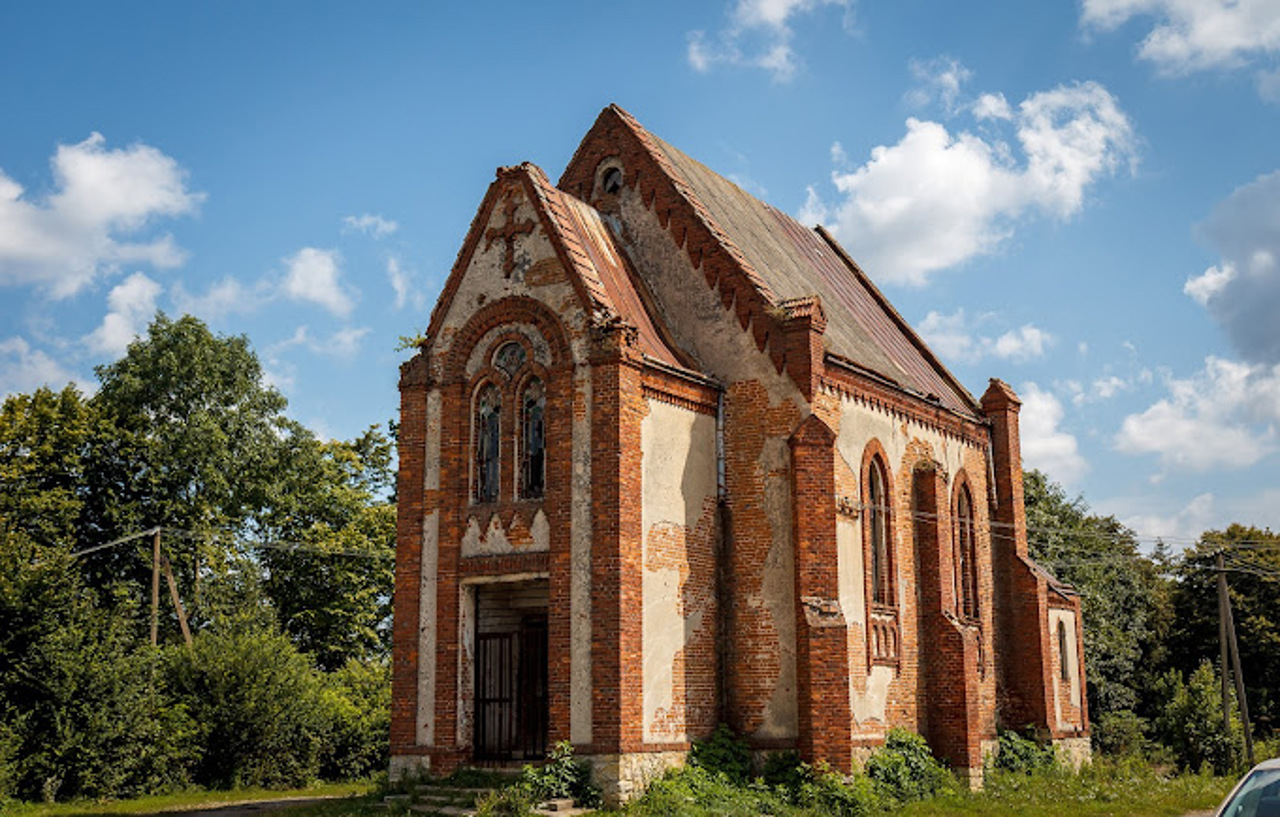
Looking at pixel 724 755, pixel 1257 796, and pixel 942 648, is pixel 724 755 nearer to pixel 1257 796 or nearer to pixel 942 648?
pixel 942 648

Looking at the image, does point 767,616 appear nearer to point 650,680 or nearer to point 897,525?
point 650,680

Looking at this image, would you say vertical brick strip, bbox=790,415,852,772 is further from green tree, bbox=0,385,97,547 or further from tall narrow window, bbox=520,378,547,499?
green tree, bbox=0,385,97,547

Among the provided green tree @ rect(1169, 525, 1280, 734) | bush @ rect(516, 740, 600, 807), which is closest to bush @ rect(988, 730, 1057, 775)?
bush @ rect(516, 740, 600, 807)

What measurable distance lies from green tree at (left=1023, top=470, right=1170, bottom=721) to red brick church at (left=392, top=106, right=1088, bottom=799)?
21881 mm

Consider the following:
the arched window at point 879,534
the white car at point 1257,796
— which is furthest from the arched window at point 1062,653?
the white car at point 1257,796

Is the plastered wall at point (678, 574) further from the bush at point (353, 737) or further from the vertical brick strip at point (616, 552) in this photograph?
the bush at point (353, 737)

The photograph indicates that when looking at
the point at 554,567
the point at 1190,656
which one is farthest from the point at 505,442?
the point at 1190,656

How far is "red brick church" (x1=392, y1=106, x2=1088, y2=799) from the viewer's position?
18.6 metres

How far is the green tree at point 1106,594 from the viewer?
43.4 metres

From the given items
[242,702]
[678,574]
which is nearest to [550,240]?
[678,574]

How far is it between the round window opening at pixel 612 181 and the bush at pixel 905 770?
11.5 m

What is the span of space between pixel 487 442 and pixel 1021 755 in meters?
13.3

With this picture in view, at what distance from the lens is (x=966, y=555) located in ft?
86.0

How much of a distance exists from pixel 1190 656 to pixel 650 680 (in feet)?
120
